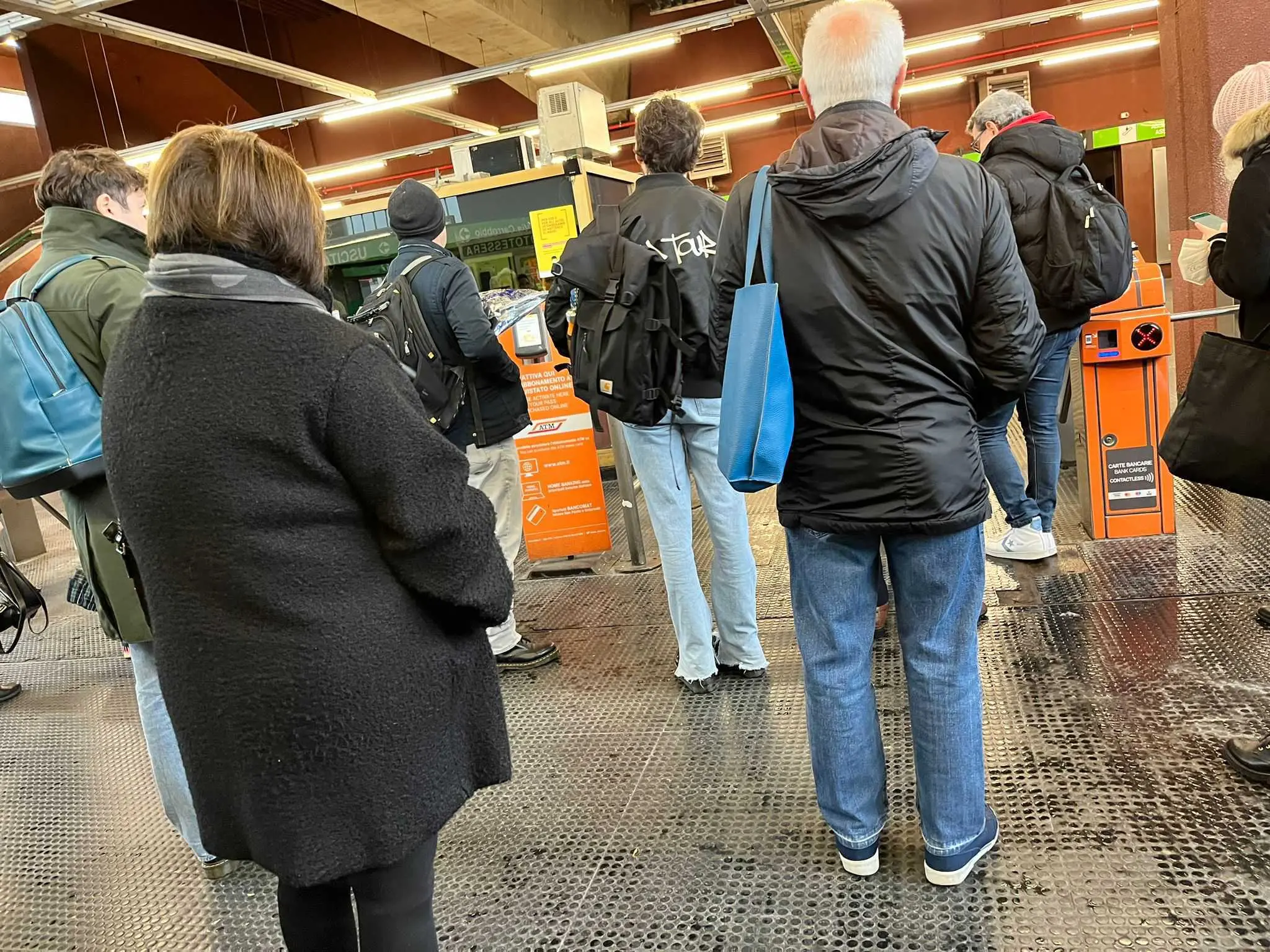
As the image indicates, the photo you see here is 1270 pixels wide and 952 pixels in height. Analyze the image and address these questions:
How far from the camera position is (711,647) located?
2.76 m

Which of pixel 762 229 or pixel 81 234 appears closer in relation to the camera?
pixel 762 229

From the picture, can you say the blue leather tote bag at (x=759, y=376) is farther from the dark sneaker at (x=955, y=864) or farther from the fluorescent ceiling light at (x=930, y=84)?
the fluorescent ceiling light at (x=930, y=84)

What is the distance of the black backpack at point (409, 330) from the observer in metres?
2.81

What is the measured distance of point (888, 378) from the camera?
1574 mm

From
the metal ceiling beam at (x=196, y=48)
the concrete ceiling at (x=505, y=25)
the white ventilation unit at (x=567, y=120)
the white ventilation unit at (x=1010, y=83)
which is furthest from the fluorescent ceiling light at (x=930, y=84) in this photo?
the white ventilation unit at (x=567, y=120)

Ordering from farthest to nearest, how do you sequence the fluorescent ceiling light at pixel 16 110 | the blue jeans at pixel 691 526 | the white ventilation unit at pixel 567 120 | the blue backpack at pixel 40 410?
the fluorescent ceiling light at pixel 16 110 → the white ventilation unit at pixel 567 120 → the blue jeans at pixel 691 526 → the blue backpack at pixel 40 410

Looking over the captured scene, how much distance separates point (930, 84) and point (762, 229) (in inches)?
456

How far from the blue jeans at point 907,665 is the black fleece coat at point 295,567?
2.58ft

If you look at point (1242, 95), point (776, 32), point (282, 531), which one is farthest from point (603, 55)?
point (282, 531)

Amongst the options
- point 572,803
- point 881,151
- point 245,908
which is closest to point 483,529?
point 881,151

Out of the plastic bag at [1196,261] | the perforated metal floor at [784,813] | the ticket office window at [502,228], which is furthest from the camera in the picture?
the ticket office window at [502,228]

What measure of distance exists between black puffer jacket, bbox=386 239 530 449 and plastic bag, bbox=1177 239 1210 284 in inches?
84.2

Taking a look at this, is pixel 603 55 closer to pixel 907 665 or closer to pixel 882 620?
pixel 882 620

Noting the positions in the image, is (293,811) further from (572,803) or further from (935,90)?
(935,90)
